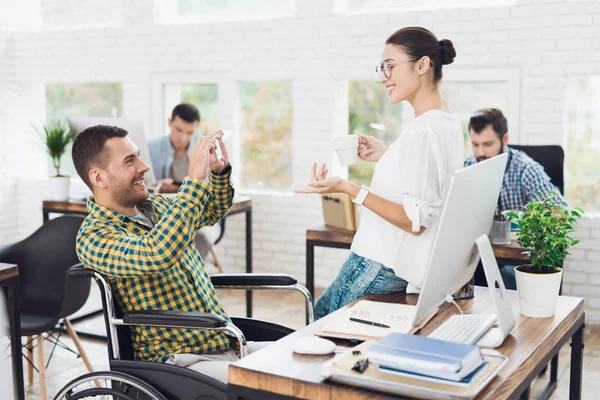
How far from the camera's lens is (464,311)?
1.94 metres

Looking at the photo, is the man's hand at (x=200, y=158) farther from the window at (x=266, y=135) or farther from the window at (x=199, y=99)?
the window at (x=199, y=99)

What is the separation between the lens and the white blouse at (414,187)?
1.96m

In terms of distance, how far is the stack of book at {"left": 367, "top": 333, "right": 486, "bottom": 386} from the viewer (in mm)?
1354

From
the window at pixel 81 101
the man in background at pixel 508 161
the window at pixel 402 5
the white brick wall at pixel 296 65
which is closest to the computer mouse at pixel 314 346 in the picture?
the man in background at pixel 508 161

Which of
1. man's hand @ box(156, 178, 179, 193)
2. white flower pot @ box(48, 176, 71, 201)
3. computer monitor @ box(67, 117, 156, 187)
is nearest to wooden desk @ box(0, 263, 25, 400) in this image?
computer monitor @ box(67, 117, 156, 187)

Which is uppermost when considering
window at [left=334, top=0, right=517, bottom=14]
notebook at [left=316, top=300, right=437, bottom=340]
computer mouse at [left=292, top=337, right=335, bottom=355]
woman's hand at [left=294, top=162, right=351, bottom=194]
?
window at [left=334, top=0, right=517, bottom=14]

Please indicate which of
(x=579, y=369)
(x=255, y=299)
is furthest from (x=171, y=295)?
(x=255, y=299)

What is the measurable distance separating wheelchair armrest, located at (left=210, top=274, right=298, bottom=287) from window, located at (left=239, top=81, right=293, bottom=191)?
9.67ft

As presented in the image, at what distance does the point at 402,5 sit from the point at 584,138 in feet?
4.65

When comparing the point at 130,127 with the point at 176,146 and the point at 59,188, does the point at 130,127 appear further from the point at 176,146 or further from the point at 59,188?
the point at 176,146

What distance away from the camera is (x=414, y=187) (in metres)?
1.96

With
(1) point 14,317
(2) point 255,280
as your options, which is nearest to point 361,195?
(2) point 255,280

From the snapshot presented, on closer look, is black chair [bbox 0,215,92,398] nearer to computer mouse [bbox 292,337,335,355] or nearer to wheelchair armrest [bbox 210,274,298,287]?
wheelchair armrest [bbox 210,274,298,287]

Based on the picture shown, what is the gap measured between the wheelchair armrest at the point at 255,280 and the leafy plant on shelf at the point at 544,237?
0.76 metres
